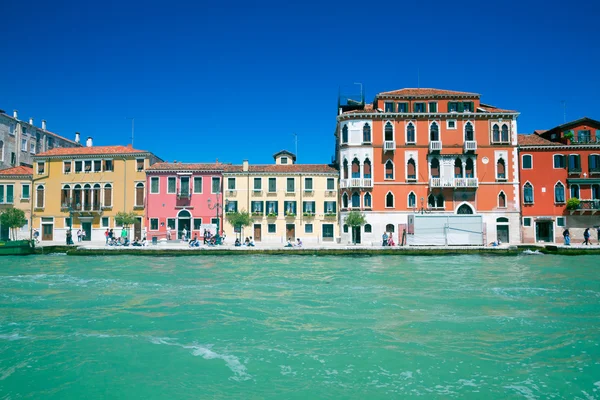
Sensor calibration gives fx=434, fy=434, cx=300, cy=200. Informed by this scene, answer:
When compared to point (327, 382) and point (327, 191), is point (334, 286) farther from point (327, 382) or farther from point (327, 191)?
point (327, 191)

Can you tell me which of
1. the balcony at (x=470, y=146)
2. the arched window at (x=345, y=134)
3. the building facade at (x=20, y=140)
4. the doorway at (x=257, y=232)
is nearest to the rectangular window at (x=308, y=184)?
the arched window at (x=345, y=134)

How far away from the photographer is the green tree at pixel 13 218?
3500 cm

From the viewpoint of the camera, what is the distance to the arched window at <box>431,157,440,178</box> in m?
35.7

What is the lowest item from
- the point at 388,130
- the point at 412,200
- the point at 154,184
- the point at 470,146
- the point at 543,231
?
the point at 543,231

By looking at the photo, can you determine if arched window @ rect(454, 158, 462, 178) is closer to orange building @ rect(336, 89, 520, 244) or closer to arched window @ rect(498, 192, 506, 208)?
orange building @ rect(336, 89, 520, 244)

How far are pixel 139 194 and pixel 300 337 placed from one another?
31282mm

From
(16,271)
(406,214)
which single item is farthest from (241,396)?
(406,214)

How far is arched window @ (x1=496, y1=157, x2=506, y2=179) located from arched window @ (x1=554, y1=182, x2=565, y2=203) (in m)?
4.15

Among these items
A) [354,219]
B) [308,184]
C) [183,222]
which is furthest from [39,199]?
[354,219]

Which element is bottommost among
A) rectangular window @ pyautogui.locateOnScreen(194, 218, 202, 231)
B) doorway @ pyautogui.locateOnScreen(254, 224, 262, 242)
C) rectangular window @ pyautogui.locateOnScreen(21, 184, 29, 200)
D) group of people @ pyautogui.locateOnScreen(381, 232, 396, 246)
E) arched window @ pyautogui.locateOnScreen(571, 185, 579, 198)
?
group of people @ pyautogui.locateOnScreen(381, 232, 396, 246)

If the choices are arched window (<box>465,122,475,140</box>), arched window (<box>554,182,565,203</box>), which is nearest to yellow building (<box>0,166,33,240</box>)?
arched window (<box>465,122,475,140</box>)

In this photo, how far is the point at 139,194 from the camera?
37.4 m

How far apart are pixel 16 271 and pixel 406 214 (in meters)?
26.5

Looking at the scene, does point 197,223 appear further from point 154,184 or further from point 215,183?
point 154,184
